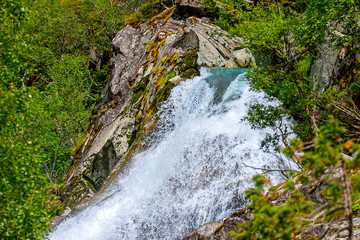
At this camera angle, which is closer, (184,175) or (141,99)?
(184,175)

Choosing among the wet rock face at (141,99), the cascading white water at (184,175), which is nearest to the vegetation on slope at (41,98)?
the cascading white water at (184,175)

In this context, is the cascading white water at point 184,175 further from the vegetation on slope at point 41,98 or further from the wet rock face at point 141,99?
the vegetation on slope at point 41,98

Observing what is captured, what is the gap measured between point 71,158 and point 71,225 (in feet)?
44.4

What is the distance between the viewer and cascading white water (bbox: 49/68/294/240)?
31.4 ft

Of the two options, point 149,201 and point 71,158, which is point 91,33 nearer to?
point 71,158

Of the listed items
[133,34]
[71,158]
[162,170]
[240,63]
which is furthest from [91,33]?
[162,170]

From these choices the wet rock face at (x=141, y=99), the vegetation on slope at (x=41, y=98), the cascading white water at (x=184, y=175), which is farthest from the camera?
the wet rock face at (x=141, y=99)

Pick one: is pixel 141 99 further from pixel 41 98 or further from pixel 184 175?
pixel 41 98

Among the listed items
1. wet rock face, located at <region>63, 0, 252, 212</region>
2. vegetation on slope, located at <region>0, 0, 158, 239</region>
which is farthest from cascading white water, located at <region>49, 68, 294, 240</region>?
vegetation on slope, located at <region>0, 0, 158, 239</region>

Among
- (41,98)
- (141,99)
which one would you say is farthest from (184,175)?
(41,98)

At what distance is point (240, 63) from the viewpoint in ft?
71.2

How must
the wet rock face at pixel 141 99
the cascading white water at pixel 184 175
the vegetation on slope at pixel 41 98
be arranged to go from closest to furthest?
the vegetation on slope at pixel 41 98 < the cascading white water at pixel 184 175 < the wet rock face at pixel 141 99

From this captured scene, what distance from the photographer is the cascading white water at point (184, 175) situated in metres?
9.59

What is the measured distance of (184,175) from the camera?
11398 mm
